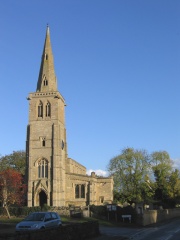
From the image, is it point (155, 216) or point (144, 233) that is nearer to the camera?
point (144, 233)

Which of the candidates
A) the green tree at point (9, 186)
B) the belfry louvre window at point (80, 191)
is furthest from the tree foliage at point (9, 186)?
the belfry louvre window at point (80, 191)

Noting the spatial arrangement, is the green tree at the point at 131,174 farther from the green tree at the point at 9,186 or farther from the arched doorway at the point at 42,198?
the green tree at the point at 9,186

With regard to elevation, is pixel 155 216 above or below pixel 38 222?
below

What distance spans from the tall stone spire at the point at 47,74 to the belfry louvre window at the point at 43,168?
1408 centimetres

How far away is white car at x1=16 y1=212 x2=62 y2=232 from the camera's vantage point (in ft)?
69.2

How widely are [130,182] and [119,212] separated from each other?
2523cm

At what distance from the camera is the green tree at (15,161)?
286 feet

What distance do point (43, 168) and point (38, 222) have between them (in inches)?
1709

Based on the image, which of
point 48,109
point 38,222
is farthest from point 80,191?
point 38,222

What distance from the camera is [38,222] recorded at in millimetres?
21594

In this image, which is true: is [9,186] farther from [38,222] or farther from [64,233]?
[64,233]

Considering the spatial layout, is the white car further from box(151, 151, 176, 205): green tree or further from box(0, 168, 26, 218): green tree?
box(151, 151, 176, 205): green tree

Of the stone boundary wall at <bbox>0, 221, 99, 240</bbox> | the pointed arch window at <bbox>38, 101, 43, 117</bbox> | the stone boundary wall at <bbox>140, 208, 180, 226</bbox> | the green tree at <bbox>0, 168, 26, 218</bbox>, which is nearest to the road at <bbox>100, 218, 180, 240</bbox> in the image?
the stone boundary wall at <bbox>0, 221, 99, 240</bbox>

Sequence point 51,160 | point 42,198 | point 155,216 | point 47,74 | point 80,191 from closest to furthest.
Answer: point 155,216, point 42,198, point 51,160, point 80,191, point 47,74
